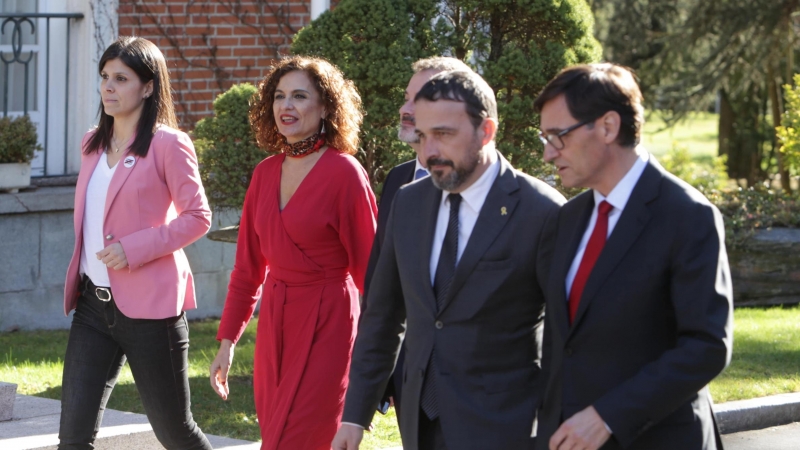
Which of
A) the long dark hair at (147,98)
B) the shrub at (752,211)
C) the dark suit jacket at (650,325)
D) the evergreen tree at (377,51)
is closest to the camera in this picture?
the dark suit jacket at (650,325)

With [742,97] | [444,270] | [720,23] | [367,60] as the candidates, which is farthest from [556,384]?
[742,97]

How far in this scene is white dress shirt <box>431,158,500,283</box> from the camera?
138 inches

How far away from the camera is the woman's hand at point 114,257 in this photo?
180 inches

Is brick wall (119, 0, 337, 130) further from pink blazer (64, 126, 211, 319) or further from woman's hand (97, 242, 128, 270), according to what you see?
woman's hand (97, 242, 128, 270)

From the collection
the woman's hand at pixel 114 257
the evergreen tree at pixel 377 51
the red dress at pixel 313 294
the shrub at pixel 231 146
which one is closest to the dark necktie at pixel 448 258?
the red dress at pixel 313 294

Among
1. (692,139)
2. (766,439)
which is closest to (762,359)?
(766,439)

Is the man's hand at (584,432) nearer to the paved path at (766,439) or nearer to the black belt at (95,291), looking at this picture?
the black belt at (95,291)

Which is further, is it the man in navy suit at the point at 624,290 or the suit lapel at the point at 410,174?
the suit lapel at the point at 410,174

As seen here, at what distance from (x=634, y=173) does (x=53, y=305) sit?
6888mm

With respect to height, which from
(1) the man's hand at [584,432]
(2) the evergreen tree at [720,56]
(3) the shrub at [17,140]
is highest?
(2) the evergreen tree at [720,56]

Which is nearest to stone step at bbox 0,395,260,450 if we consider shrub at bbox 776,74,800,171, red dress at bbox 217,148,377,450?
→ red dress at bbox 217,148,377,450

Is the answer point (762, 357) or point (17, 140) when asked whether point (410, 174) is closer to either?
point (17, 140)

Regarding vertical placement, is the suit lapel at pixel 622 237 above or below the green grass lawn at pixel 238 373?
above

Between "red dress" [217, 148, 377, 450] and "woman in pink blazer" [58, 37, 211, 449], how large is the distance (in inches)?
14.4
